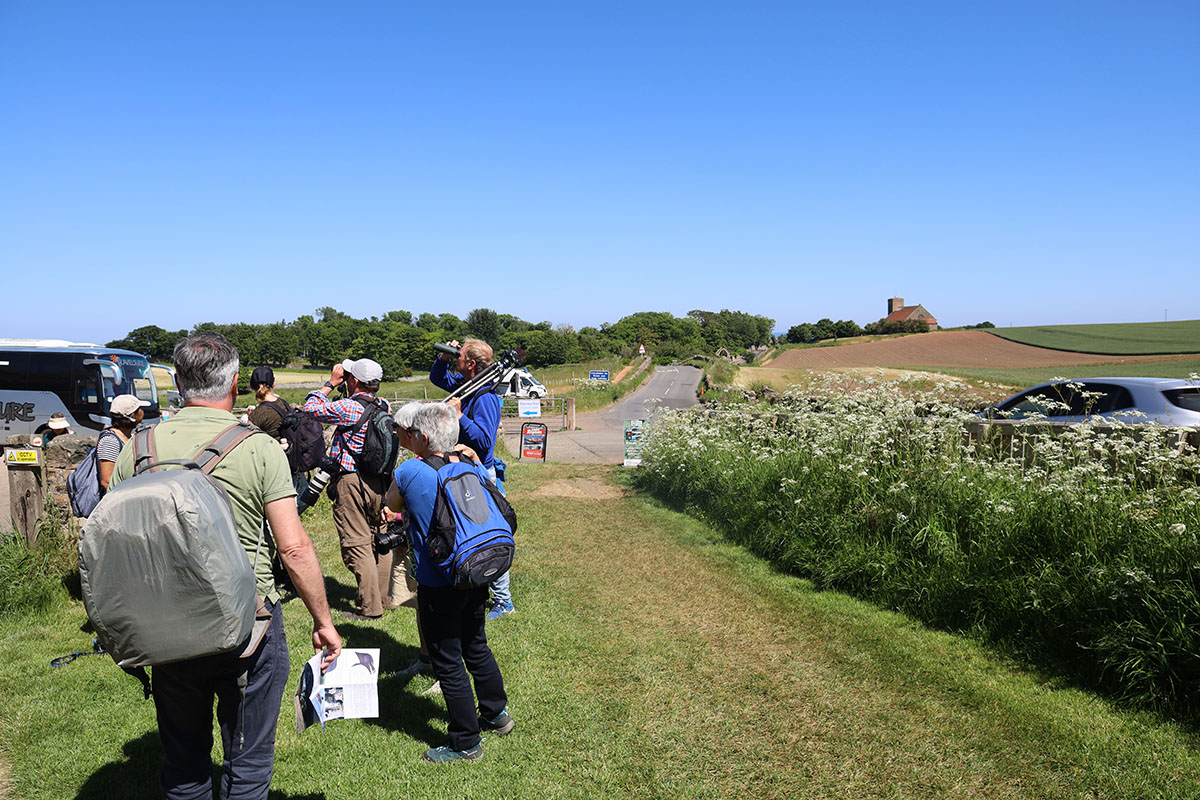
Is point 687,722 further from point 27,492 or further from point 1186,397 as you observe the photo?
point 1186,397

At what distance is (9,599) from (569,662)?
14.2 ft

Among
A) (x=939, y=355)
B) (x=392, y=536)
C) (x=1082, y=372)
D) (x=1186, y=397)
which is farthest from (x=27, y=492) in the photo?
(x=939, y=355)

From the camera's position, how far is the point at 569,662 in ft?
16.2

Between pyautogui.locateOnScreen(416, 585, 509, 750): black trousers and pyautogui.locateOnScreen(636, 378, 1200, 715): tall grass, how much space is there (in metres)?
3.51

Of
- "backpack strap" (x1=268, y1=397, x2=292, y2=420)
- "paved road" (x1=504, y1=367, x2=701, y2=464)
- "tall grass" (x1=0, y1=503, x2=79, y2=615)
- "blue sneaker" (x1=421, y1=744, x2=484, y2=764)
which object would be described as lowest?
"paved road" (x1=504, y1=367, x2=701, y2=464)

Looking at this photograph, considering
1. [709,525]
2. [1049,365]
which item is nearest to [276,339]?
[1049,365]

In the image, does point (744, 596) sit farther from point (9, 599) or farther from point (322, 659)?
point (9, 599)

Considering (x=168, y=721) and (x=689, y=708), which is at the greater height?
(x=168, y=721)

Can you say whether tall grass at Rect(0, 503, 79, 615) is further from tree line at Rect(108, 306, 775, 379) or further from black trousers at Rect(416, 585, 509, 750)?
tree line at Rect(108, 306, 775, 379)

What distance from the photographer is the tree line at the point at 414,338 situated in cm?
12462

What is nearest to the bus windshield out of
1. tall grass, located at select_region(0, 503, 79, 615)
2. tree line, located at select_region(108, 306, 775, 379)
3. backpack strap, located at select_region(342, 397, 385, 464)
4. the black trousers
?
tall grass, located at select_region(0, 503, 79, 615)

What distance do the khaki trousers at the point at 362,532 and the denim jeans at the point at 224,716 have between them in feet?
8.92

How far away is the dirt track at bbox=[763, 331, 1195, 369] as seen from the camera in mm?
57062

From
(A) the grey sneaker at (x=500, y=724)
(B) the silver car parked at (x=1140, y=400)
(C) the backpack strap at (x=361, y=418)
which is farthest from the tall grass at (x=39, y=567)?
(B) the silver car parked at (x=1140, y=400)
